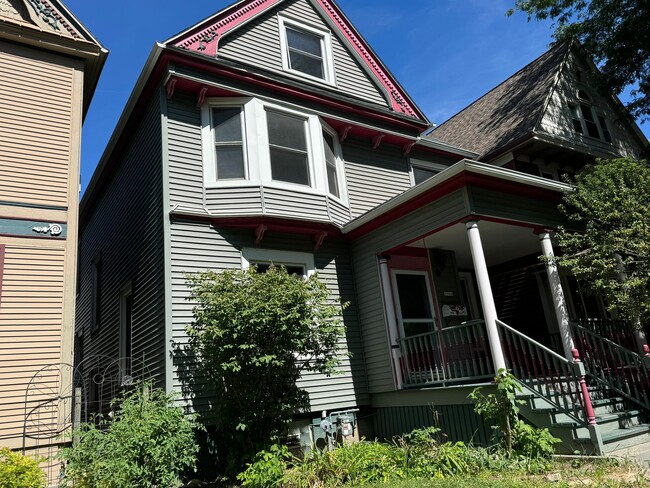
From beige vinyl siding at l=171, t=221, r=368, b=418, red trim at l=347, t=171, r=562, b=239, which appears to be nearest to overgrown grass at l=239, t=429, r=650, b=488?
beige vinyl siding at l=171, t=221, r=368, b=418

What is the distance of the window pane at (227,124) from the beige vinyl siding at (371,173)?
296 centimetres

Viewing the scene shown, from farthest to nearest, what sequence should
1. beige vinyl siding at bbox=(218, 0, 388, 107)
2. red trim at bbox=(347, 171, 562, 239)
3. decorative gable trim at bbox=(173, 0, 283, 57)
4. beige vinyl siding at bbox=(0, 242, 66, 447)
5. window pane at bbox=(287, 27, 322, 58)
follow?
window pane at bbox=(287, 27, 322, 58), beige vinyl siding at bbox=(218, 0, 388, 107), decorative gable trim at bbox=(173, 0, 283, 57), red trim at bbox=(347, 171, 562, 239), beige vinyl siding at bbox=(0, 242, 66, 447)

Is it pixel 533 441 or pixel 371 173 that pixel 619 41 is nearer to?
pixel 371 173

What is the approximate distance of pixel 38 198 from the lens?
8.84 meters

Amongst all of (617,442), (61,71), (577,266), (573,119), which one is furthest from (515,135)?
(61,71)

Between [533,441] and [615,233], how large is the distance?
463cm

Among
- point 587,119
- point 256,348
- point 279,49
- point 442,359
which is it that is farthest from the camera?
point 587,119

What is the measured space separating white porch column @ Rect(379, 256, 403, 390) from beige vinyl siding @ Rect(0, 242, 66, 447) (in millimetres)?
5985

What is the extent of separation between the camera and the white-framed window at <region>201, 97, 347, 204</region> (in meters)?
10.3

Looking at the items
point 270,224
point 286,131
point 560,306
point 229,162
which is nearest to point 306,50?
point 286,131

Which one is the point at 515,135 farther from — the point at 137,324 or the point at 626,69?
the point at 137,324

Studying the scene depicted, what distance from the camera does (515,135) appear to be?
47.0 feet

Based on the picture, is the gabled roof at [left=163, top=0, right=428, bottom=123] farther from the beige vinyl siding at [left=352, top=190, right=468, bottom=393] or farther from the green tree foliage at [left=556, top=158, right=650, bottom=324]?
the green tree foliage at [left=556, top=158, right=650, bottom=324]

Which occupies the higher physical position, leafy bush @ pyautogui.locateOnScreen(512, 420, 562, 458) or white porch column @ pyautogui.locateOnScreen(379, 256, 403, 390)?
white porch column @ pyautogui.locateOnScreen(379, 256, 403, 390)
